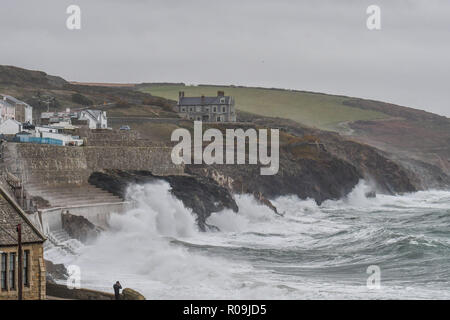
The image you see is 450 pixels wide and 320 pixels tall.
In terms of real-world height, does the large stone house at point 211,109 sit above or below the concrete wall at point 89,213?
above

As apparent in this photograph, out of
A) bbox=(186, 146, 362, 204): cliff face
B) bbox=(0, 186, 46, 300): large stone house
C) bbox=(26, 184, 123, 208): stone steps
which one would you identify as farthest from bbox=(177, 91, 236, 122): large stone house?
bbox=(0, 186, 46, 300): large stone house

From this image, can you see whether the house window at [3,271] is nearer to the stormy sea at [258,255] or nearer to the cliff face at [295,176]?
the stormy sea at [258,255]

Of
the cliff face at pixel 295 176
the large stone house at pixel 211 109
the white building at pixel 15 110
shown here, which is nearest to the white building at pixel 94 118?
the white building at pixel 15 110

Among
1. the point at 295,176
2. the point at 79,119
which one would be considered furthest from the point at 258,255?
the point at 295,176

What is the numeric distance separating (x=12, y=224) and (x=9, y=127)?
1497 inches

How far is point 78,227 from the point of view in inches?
1747

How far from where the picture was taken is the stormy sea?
34.3 metres

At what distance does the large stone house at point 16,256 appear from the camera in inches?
981

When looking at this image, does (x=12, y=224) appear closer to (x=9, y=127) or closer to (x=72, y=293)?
(x=72, y=293)

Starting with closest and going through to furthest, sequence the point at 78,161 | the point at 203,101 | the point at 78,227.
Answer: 1. the point at 78,227
2. the point at 78,161
3. the point at 203,101

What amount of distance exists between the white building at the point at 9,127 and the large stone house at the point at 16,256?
3679 centimetres

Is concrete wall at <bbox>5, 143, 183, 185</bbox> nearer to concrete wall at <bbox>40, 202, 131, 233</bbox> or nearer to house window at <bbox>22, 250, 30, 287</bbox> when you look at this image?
concrete wall at <bbox>40, 202, 131, 233</bbox>

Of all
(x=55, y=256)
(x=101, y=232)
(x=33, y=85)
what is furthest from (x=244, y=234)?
(x=33, y=85)

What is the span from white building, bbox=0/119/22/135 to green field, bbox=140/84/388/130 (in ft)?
346
